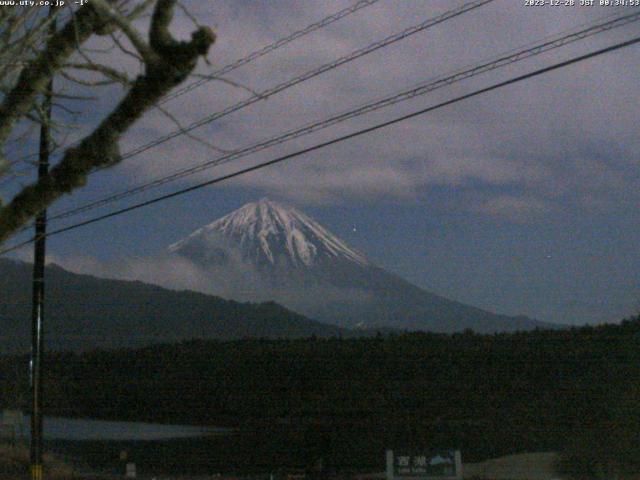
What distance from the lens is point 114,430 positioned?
36875 mm

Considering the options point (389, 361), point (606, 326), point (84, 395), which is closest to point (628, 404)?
point (606, 326)

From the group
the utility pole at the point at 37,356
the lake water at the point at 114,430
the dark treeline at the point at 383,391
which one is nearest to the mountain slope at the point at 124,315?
the lake water at the point at 114,430

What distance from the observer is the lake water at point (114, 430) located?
33.6m

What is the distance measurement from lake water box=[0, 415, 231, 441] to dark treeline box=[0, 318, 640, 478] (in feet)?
2.06

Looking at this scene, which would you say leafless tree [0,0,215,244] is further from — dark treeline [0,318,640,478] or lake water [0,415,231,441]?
lake water [0,415,231,441]

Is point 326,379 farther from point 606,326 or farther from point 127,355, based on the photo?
point 606,326

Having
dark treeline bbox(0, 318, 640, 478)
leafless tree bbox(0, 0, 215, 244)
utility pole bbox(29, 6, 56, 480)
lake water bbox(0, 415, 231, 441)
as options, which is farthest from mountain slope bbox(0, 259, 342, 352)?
leafless tree bbox(0, 0, 215, 244)

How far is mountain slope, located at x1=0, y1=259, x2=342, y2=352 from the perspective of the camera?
59.7m

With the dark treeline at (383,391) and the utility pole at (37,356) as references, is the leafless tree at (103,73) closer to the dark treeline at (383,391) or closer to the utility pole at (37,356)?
the utility pole at (37,356)

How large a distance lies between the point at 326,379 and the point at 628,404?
17803 mm

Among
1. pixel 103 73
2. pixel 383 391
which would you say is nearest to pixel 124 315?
pixel 383 391

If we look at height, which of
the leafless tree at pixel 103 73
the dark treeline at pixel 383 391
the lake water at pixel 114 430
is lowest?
the lake water at pixel 114 430

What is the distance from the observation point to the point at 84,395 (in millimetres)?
39281

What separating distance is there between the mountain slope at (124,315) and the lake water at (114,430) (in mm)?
15447
